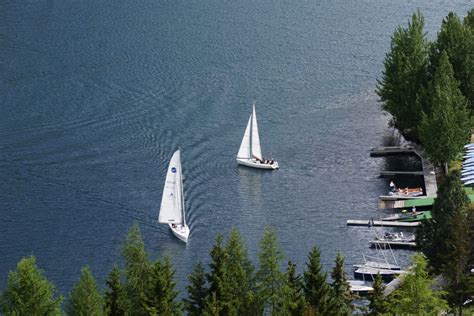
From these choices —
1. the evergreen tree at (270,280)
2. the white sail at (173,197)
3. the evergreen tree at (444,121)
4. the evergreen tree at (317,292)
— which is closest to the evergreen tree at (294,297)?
the evergreen tree at (317,292)

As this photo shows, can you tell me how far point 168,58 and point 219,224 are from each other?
50.3 metres

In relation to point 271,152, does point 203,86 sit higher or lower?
higher

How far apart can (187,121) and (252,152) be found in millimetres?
12731

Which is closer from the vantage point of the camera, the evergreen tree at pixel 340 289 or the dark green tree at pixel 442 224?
the evergreen tree at pixel 340 289

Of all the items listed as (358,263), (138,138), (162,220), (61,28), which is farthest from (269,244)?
(61,28)

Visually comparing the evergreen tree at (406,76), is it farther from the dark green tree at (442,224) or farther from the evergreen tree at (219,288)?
the evergreen tree at (219,288)

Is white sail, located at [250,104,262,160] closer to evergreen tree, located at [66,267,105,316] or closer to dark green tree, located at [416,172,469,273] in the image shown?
dark green tree, located at [416,172,469,273]

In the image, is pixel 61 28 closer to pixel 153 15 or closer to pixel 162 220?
pixel 153 15

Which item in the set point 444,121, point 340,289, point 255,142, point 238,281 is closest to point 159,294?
point 238,281

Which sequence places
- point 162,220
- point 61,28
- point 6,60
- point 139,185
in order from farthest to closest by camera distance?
point 61,28 → point 6,60 → point 139,185 → point 162,220

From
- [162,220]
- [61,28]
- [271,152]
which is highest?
[61,28]

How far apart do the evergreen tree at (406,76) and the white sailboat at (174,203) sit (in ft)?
92.9

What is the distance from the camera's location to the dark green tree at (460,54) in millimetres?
127438

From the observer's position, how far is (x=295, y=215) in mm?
115625
